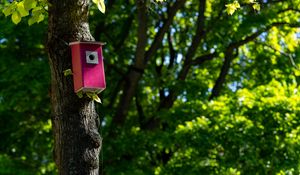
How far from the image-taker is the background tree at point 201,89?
29.5 feet

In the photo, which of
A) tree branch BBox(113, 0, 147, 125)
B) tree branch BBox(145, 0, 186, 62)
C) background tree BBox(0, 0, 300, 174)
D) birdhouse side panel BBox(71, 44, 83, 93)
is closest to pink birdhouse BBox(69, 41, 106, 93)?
birdhouse side panel BBox(71, 44, 83, 93)

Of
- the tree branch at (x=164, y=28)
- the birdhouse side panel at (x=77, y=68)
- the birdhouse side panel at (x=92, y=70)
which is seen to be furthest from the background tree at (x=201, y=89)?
the birdhouse side panel at (x=77, y=68)

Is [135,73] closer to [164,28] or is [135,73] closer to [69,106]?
[164,28]

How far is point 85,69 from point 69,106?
1.00 feet

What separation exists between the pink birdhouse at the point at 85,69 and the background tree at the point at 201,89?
2875mm

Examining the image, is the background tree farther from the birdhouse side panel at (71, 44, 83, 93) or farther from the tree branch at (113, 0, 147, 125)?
the birdhouse side panel at (71, 44, 83, 93)

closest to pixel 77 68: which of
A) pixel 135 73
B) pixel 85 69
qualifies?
pixel 85 69

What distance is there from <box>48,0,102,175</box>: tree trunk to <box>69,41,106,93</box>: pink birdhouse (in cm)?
8

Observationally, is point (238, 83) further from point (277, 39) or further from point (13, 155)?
point (13, 155)

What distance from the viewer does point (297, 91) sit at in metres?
9.56

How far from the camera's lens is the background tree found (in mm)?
8984

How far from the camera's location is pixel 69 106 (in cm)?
458

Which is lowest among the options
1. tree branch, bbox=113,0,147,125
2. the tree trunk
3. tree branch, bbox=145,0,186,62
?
the tree trunk

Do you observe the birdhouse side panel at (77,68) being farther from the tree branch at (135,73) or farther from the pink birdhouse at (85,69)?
the tree branch at (135,73)
